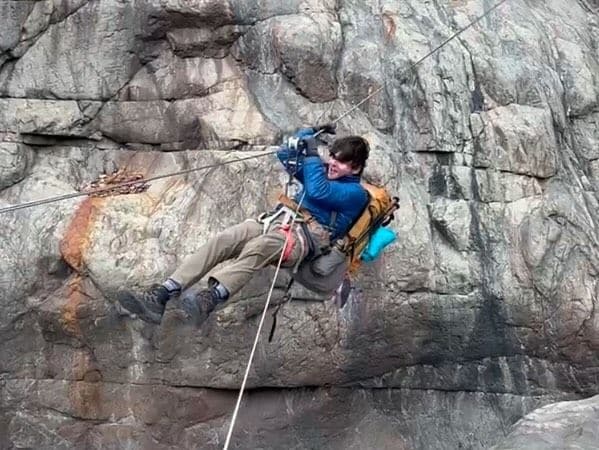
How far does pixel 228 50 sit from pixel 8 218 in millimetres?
2562

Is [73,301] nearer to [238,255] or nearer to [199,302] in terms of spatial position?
[238,255]

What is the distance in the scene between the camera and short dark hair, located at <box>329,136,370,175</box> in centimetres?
725

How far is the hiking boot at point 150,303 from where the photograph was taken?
22.6ft

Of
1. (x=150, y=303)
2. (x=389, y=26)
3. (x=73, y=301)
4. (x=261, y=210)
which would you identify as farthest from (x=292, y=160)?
(x=389, y=26)

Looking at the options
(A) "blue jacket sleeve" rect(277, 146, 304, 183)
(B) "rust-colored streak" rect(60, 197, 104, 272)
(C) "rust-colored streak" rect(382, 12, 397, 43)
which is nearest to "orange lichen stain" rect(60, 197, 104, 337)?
(B) "rust-colored streak" rect(60, 197, 104, 272)

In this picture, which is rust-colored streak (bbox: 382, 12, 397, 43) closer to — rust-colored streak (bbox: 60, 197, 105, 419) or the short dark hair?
the short dark hair

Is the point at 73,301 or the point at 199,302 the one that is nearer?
the point at 199,302

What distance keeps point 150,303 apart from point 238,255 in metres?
0.75

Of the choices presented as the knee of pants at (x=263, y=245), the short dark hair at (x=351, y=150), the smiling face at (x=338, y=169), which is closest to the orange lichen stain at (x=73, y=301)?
the knee of pants at (x=263, y=245)

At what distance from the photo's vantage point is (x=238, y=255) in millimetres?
7301

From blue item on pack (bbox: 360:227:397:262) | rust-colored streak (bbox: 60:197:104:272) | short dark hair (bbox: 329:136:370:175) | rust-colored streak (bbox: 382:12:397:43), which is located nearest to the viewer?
short dark hair (bbox: 329:136:370:175)

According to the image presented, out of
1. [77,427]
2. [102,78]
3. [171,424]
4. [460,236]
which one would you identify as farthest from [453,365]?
[102,78]

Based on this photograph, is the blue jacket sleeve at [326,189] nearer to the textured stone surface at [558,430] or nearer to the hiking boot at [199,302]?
the hiking boot at [199,302]

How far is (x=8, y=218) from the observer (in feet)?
29.3
